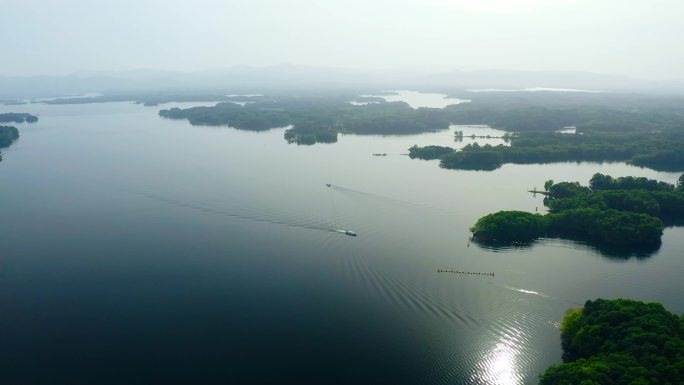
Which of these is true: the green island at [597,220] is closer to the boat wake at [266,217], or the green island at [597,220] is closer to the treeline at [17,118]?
the boat wake at [266,217]

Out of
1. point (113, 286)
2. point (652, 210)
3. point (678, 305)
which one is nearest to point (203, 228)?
point (113, 286)

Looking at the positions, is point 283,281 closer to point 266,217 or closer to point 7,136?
point 266,217

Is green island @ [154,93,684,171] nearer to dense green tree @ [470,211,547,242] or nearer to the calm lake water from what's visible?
the calm lake water

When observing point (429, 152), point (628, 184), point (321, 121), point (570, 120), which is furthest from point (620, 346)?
point (570, 120)

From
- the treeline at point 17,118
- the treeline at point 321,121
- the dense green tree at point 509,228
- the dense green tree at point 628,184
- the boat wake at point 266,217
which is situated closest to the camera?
Result: the dense green tree at point 509,228

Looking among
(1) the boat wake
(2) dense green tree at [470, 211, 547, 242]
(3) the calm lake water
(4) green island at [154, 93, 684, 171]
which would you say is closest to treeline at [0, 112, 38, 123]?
(4) green island at [154, 93, 684, 171]

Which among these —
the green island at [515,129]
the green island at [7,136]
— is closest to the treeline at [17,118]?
the green island at [515,129]
